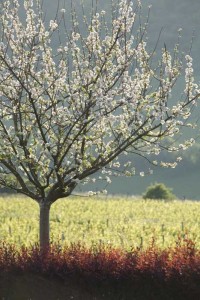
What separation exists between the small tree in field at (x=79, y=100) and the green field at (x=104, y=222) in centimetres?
518

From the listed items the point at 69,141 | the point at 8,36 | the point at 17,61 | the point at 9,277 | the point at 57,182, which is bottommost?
the point at 9,277

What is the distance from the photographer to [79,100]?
10.5m

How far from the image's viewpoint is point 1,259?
36.0 feet

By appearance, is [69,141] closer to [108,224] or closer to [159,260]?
[159,260]

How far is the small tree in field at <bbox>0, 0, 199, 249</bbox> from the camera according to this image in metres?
10.5

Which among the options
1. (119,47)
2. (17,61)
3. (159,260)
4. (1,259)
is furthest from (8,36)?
(159,260)

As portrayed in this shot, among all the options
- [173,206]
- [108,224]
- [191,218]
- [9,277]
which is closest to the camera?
[9,277]

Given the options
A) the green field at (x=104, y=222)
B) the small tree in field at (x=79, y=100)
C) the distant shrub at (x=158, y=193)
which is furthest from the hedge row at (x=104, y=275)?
the distant shrub at (x=158, y=193)

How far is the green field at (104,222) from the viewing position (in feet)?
60.7

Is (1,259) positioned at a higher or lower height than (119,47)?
lower

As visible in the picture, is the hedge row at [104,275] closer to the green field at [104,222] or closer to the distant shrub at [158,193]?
the green field at [104,222]

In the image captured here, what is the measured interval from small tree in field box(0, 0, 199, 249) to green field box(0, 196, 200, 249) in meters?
5.18

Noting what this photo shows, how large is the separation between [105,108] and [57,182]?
2.23m

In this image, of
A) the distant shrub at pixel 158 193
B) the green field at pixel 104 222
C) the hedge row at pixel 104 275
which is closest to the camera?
the hedge row at pixel 104 275
